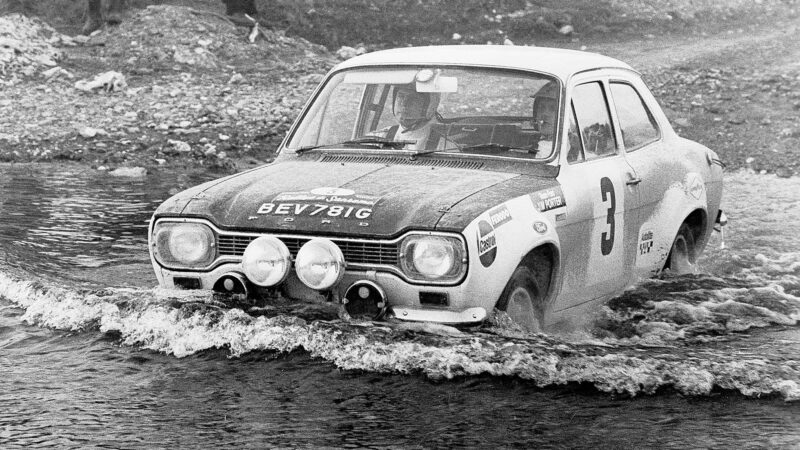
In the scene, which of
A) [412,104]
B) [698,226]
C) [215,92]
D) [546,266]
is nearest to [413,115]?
[412,104]

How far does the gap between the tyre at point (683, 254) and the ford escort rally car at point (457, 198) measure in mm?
22

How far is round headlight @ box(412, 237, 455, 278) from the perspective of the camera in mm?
5676

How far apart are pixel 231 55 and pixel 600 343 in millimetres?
14033

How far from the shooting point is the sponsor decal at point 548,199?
20.2 ft

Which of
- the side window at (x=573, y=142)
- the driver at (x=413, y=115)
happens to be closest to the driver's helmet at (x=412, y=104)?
the driver at (x=413, y=115)

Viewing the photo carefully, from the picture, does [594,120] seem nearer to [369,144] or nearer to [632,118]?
[632,118]

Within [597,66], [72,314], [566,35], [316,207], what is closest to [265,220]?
[316,207]

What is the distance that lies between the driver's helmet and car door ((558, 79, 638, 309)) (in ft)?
2.34

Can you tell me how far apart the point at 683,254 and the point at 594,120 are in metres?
1.38

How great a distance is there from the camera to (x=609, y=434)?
5.20 m

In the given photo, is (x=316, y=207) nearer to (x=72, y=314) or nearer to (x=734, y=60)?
(x=72, y=314)

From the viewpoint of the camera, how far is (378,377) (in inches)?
231

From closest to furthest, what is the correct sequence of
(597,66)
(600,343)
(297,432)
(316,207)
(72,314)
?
1. (297,432)
2. (316,207)
3. (600,343)
4. (72,314)
5. (597,66)

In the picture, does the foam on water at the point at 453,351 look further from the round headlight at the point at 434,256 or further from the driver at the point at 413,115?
the driver at the point at 413,115
